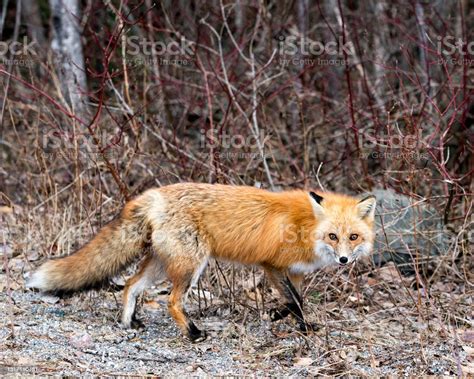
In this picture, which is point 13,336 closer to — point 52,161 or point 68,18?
point 52,161

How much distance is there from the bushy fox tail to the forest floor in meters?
0.34

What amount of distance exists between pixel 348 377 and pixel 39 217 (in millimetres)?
4630

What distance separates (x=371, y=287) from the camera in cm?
727

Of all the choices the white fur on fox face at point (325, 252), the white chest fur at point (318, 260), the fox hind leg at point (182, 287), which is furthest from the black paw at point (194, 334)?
the white fur on fox face at point (325, 252)

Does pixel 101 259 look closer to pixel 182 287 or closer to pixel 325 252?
A: pixel 182 287

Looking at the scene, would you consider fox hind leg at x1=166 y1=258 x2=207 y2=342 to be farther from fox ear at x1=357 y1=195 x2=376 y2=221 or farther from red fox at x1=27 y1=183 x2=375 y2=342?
fox ear at x1=357 y1=195 x2=376 y2=221

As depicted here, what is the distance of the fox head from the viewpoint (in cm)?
591

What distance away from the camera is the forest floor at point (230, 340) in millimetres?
5309

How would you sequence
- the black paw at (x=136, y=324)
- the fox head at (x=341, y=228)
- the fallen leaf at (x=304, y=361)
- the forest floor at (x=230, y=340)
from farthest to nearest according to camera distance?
the black paw at (x=136, y=324), the fox head at (x=341, y=228), the fallen leaf at (x=304, y=361), the forest floor at (x=230, y=340)

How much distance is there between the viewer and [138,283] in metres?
6.27

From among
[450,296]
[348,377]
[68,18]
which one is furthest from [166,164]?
[348,377]

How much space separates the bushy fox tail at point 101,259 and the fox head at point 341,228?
149 cm

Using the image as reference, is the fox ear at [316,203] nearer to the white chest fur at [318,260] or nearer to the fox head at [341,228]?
the fox head at [341,228]

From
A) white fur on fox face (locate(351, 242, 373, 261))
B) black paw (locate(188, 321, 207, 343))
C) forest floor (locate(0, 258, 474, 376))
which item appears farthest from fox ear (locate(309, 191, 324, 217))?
black paw (locate(188, 321, 207, 343))
